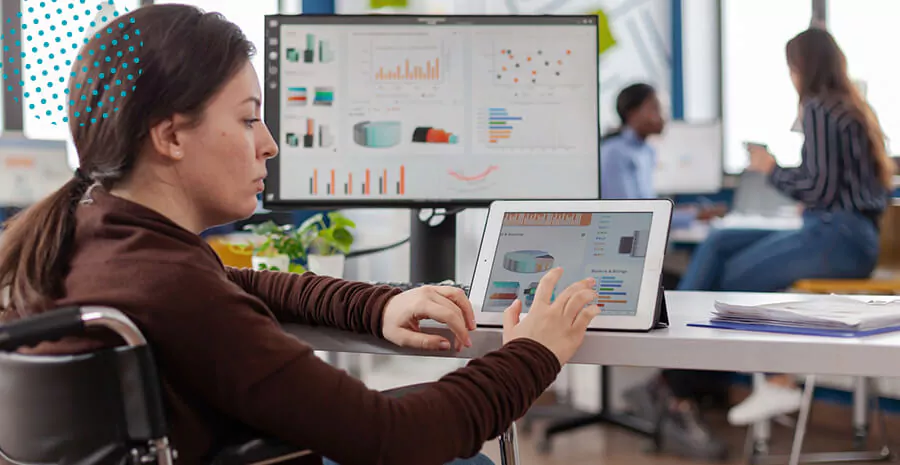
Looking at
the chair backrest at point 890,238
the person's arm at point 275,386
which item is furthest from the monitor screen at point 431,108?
the chair backrest at point 890,238

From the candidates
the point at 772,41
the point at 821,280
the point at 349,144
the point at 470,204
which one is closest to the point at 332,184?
the point at 349,144

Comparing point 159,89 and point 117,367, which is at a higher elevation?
point 159,89

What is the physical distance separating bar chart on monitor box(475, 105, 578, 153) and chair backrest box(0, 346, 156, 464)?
106cm

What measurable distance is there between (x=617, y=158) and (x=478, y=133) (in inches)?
82.7

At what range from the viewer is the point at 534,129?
5.63ft

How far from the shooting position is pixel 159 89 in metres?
0.86

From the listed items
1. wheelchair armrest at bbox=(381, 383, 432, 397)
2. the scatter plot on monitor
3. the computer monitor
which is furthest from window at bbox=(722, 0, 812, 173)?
wheelchair armrest at bbox=(381, 383, 432, 397)

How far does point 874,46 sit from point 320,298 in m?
4.50

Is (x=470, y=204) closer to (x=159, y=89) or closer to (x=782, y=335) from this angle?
(x=782, y=335)

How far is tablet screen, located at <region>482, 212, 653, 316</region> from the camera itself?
3.90ft

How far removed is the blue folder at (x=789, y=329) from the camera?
3.59ft

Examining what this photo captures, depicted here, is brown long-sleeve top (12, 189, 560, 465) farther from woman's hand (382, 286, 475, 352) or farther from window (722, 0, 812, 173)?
window (722, 0, 812, 173)

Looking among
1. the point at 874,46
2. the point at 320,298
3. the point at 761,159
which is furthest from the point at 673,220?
the point at 320,298

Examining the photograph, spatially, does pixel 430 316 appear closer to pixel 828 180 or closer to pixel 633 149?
pixel 828 180
